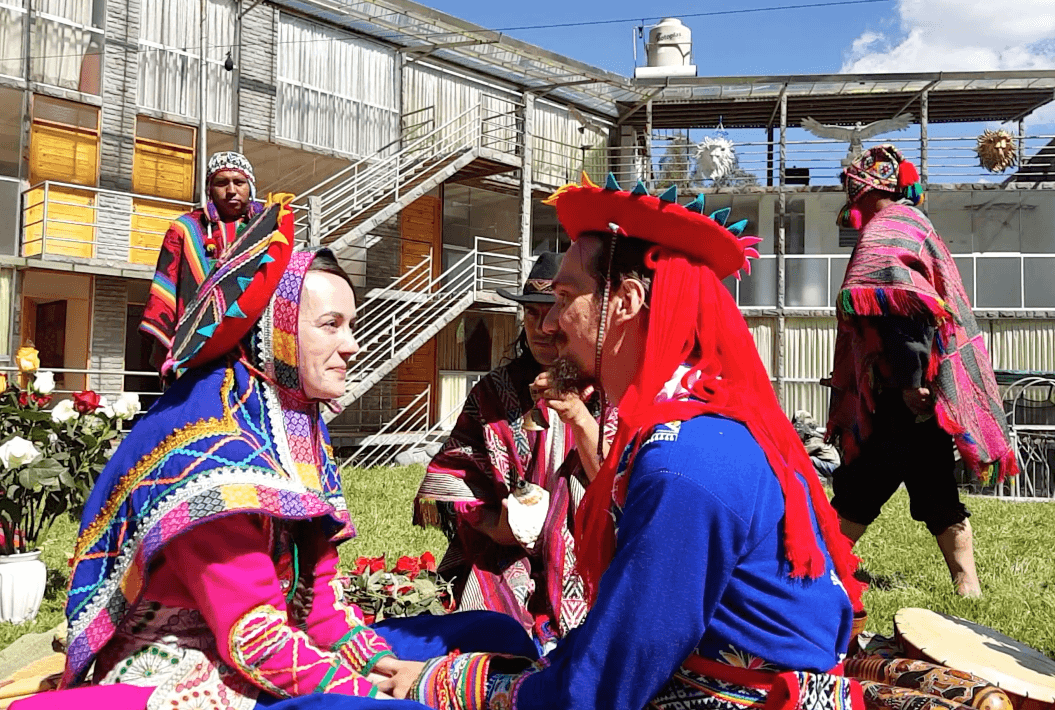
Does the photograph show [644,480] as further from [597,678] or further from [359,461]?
[359,461]

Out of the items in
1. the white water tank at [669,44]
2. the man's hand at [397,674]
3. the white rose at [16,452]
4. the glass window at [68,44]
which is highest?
the white water tank at [669,44]

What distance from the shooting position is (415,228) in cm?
2003

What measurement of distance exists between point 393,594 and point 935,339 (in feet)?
9.98

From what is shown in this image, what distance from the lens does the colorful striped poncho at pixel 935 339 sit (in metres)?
5.06

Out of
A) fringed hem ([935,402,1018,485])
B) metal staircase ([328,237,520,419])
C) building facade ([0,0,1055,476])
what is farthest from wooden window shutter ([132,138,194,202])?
fringed hem ([935,402,1018,485])

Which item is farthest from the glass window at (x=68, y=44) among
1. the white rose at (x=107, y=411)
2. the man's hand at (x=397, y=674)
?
the man's hand at (x=397, y=674)

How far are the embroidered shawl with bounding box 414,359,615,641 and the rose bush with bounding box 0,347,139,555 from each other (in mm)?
2193

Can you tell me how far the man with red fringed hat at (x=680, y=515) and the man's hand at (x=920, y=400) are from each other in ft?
10.5

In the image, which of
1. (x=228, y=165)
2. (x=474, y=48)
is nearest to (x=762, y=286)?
(x=474, y=48)

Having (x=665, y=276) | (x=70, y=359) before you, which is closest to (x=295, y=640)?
(x=665, y=276)

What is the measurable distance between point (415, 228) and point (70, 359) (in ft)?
23.7

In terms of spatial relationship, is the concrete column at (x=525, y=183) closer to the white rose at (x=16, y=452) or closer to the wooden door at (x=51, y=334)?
the wooden door at (x=51, y=334)

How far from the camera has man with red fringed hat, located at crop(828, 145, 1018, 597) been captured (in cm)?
507

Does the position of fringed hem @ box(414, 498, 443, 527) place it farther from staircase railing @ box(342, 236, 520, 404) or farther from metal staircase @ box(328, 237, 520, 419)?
staircase railing @ box(342, 236, 520, 404)
